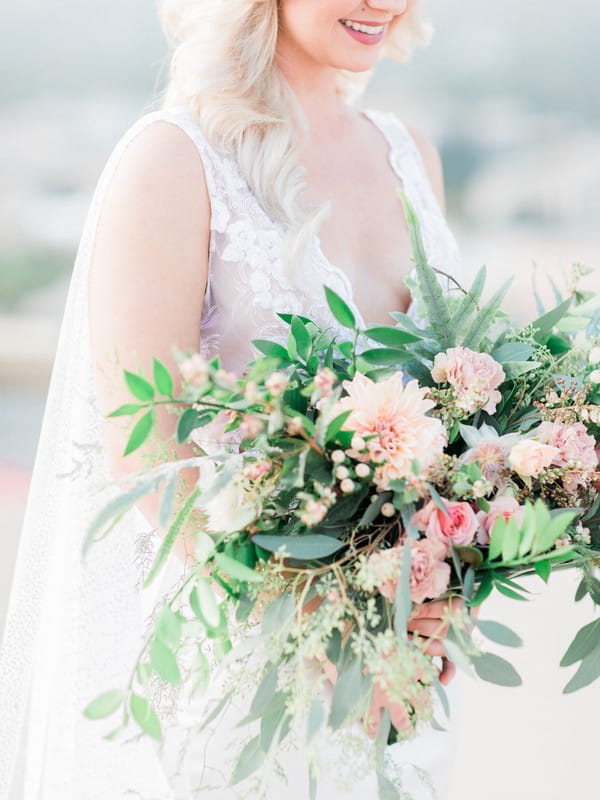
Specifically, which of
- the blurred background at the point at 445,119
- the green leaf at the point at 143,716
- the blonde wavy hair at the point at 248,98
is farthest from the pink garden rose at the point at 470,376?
the blurred background at the point at 445,119

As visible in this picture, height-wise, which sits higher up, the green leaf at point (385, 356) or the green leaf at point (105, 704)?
the green leaf at point (385, 356)

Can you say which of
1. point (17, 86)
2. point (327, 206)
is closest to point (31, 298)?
point (17, 86)

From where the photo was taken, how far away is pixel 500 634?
927mm

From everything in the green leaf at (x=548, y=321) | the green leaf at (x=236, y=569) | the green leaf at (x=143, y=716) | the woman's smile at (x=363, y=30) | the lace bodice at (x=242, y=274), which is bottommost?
the green leaf at (x=143, y=716)

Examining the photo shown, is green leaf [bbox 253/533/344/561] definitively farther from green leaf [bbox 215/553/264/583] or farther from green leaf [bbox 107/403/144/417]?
green leaf [bbox 107/403/144/417]

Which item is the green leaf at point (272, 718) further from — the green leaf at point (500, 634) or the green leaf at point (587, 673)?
the green leaf at point (587, 673)

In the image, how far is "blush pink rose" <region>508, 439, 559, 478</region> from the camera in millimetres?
1053

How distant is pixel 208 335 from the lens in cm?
142

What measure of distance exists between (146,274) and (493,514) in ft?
1.85

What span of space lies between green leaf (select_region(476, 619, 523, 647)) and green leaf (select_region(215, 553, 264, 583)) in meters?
0.23

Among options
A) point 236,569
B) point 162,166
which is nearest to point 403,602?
point 236,569

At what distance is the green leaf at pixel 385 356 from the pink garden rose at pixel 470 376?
40mm

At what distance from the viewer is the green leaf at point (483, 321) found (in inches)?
46.2

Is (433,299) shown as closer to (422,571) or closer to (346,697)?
(422,571)
